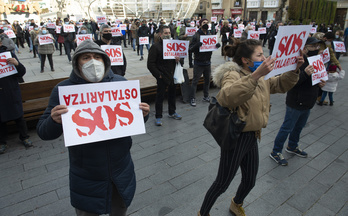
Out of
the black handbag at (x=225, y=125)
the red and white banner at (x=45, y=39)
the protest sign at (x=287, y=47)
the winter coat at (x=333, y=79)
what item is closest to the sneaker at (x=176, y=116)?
the black handbag at (x=225, y=125)

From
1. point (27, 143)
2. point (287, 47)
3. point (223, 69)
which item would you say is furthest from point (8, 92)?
point (287, 47)

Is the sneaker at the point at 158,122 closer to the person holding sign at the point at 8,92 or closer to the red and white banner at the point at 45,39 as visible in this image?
the person holding sign at the point at 8,92

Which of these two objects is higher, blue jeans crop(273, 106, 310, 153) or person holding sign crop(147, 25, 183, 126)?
person holding sign crop(147, 25, 183, 126)

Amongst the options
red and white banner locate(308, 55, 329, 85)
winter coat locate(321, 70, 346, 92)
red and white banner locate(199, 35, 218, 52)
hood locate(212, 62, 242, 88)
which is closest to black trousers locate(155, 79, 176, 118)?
red and white banner locate(199, 35, 218, 52)

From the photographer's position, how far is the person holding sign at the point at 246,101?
1952 millimetres

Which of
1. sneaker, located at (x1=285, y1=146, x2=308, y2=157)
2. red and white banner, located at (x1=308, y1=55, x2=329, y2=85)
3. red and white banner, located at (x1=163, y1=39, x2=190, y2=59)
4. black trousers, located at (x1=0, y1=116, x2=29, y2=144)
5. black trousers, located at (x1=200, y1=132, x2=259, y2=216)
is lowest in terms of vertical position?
sneaker, located at (x1=285, y1=146, x2=308, y2=157)

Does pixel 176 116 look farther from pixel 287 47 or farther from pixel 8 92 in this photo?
pixel 287 47

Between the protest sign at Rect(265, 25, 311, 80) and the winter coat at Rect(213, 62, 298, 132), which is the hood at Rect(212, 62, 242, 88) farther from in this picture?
the protest sign at Rect(265, 25, 311, 80)

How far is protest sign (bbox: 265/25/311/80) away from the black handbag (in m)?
0.44

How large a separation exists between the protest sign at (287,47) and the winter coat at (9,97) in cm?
394

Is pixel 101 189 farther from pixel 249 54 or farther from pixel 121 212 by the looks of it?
pixel 249 54

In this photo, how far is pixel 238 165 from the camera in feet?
7.22

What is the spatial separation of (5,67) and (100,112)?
3.00 m

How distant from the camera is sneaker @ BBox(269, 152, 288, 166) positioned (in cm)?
360
